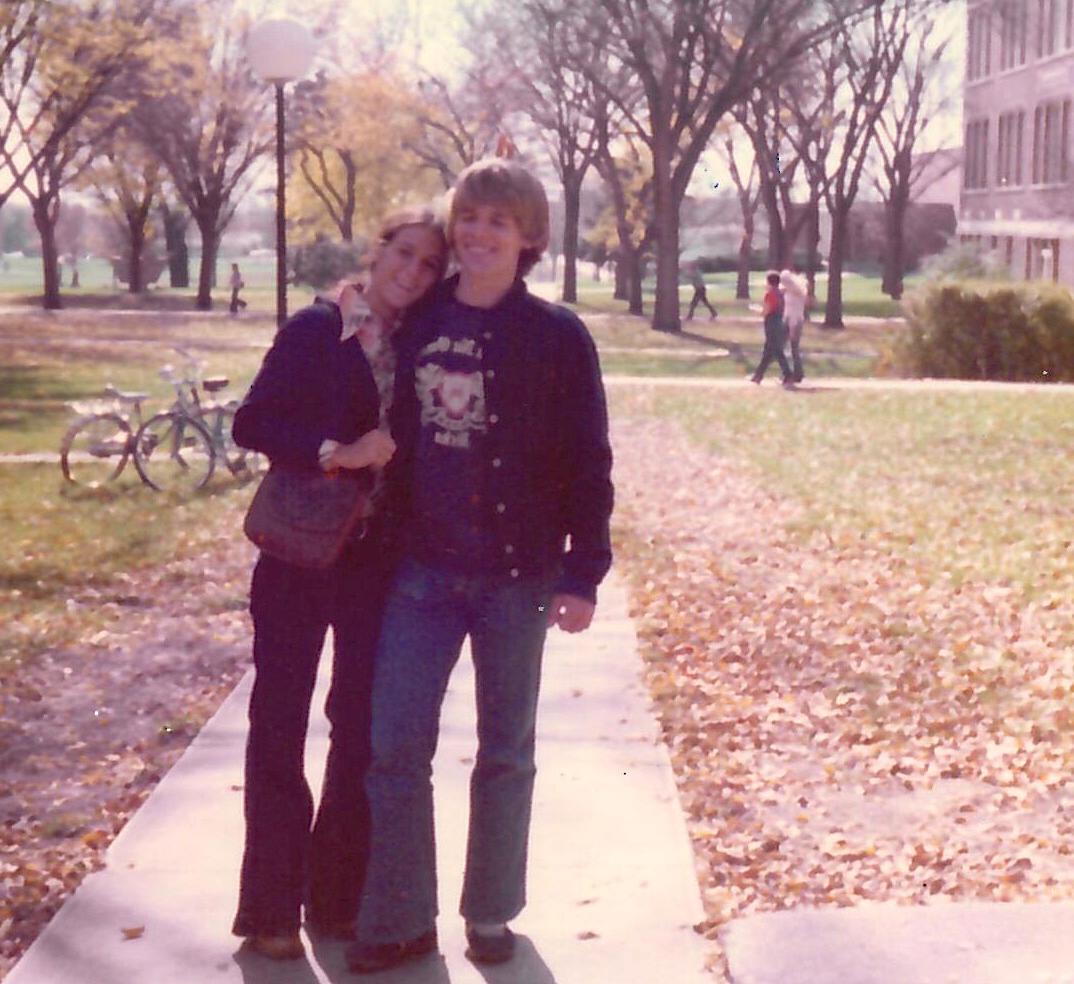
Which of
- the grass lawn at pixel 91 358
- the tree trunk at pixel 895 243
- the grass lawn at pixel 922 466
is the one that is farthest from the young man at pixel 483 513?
the tree trunk at pixel 895 243

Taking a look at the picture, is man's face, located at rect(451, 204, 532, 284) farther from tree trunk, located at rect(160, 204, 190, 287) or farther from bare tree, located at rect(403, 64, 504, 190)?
tree trunk, located at rect(160, 204, 190, 287)

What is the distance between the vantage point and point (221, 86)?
5731 centimetres

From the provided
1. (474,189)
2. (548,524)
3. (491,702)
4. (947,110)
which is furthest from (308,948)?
(947,110)

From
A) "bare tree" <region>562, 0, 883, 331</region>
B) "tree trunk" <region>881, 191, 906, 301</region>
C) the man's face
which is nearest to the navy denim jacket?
the man's face

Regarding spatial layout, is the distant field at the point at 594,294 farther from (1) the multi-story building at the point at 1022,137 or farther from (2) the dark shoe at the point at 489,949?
(2) the dark shoe at the point at 489,949

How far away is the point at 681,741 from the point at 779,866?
151 cm

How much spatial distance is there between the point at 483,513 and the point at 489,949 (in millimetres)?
1064

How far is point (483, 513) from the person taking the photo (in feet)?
13.1

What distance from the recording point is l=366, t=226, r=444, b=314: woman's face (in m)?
4.01

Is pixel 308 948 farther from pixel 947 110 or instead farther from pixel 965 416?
pixel 947 110

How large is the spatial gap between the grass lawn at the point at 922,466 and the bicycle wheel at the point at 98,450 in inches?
207

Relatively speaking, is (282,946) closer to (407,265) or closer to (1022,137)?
(407,265)

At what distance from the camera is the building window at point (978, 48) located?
55.4 meters

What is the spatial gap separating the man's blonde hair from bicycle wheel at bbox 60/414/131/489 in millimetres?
10761
